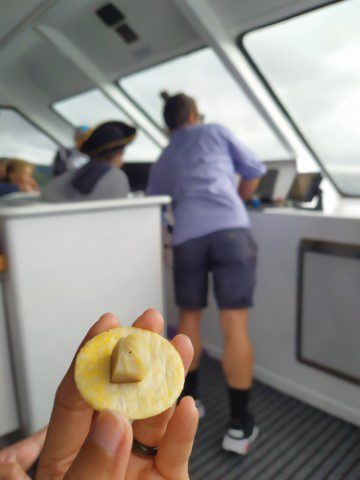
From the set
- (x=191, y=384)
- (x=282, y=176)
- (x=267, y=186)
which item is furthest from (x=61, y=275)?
(x=282, y=176)

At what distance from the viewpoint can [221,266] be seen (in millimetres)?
1605

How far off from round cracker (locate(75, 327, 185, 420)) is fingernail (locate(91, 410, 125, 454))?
61mm

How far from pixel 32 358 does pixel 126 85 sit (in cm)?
296

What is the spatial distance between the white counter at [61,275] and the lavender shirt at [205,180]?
0.45ft

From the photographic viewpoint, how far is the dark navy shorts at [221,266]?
1588 mm

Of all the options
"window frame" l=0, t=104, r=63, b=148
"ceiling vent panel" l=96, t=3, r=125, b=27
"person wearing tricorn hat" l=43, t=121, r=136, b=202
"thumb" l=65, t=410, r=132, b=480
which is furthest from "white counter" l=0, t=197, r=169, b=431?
"window frame" l=0, t=104, r=63, b=148

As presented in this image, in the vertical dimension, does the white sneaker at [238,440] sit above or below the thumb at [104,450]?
below

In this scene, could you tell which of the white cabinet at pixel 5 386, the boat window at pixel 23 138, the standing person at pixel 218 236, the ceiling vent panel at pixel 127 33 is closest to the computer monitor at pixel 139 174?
the ceiling vent panel at pixel 127 33

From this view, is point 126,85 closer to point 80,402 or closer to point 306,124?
point 306,124

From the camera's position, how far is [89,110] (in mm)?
4375

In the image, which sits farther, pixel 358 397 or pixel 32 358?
pixel 358 397

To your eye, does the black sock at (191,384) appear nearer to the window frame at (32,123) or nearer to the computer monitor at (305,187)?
the computer monitor at (305,187)

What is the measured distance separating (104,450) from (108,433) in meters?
0.01

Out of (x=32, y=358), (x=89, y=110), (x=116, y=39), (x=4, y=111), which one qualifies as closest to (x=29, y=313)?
(x=32, y=358)
